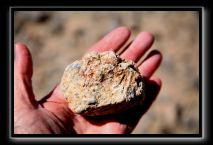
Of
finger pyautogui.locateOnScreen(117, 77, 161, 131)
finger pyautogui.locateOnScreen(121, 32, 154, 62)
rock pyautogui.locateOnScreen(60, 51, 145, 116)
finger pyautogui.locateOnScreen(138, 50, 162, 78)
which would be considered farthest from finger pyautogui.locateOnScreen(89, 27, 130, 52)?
rock pyautogui.locateOnScreen(60, 51, 145, 116)

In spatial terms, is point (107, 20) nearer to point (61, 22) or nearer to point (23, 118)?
point (61, 22)

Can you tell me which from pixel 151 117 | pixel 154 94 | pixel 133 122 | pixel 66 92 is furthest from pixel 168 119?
pixel 66 92

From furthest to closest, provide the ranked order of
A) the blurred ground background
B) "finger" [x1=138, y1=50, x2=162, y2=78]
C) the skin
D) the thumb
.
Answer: the blurred ground background
"finger" [x1=138, y1=50, x2=162, y2=78]
the thumb
the skin

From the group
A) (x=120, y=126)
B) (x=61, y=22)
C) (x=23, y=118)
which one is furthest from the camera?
(x=61, y=22)

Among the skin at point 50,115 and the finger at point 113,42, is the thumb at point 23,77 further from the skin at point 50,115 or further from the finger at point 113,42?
the finger at point 113,42

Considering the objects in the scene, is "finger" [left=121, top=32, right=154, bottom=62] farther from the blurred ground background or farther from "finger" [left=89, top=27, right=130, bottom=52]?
the blurred ground background

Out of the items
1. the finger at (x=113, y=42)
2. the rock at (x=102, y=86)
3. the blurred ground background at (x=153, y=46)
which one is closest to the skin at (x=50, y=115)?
the rock at (x=102, y=86)
